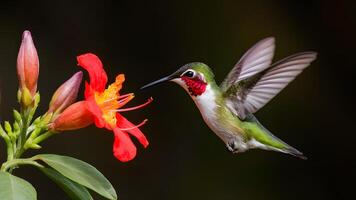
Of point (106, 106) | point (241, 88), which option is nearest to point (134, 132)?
point (106, 106)

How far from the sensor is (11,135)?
1518 millimetres

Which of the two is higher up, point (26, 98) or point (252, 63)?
point (26, 98)

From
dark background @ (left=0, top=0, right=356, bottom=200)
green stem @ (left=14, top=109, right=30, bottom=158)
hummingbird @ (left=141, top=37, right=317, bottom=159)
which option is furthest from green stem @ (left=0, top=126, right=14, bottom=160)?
dark background @ (left=0, top=0, right=356, bottom=200)

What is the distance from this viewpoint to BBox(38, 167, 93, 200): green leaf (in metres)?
1.51

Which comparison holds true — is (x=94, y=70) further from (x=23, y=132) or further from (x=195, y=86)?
(x=195, y=86)

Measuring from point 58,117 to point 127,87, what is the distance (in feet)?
9.26

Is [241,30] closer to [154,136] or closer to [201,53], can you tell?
[201,53]

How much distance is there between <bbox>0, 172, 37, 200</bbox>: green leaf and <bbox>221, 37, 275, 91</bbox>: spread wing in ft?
2.79

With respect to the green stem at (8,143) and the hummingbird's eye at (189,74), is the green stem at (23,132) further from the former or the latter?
the hummingbird's eye at (189,74)

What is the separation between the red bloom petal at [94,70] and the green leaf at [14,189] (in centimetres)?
32

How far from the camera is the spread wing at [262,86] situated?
189 centimetres

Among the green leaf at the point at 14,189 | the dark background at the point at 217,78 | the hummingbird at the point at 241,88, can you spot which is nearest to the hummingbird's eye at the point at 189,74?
the hummingbird at the point at 241,88

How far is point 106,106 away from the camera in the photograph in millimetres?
1692

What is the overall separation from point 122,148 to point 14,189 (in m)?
0.30
